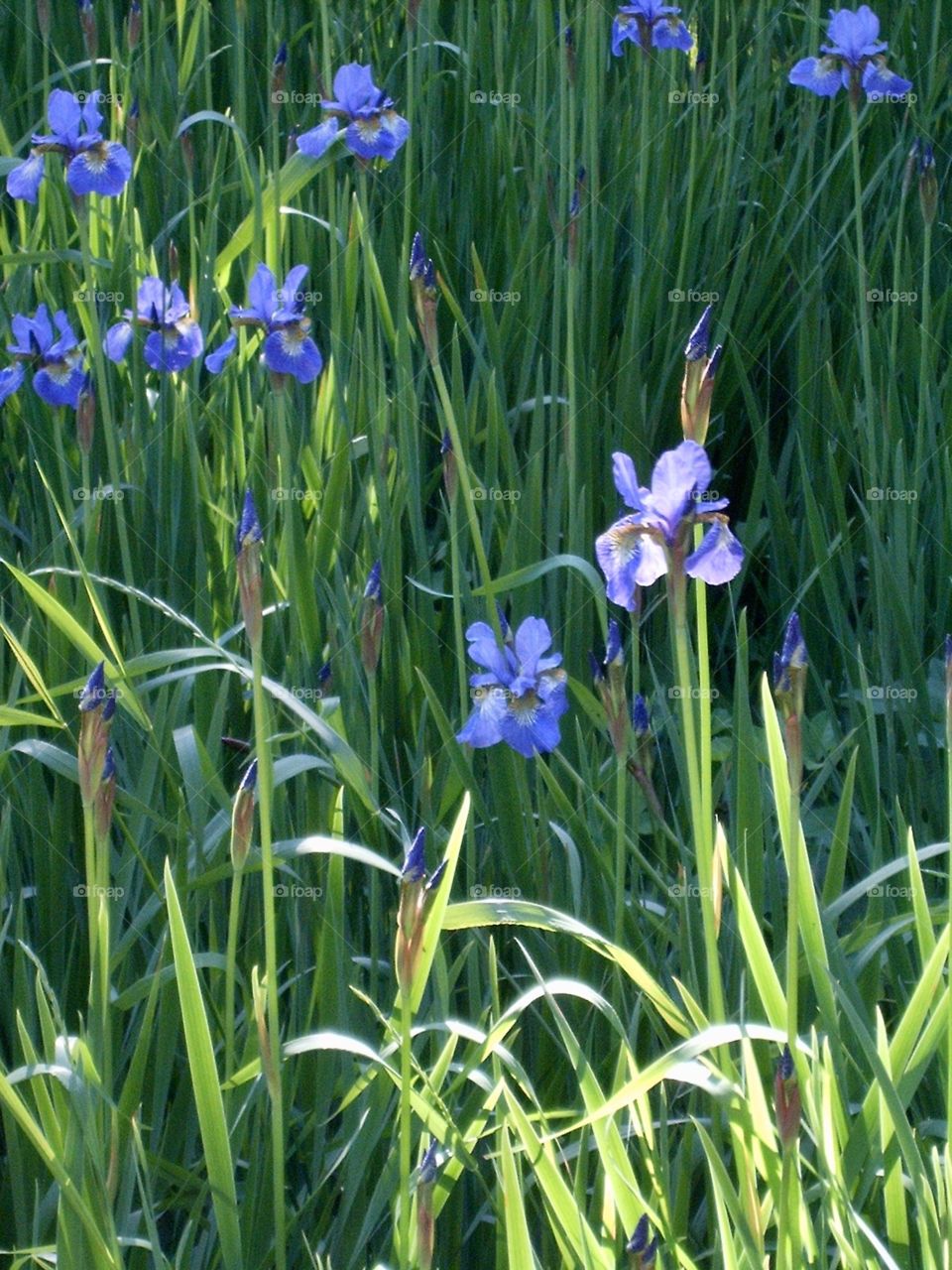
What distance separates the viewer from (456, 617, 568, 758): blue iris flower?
1347 mm

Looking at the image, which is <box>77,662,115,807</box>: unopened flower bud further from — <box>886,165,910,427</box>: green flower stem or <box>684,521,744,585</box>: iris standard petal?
<box>886,165,910,427</box>: green flower stem

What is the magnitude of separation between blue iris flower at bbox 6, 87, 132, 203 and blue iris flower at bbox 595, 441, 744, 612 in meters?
1.07

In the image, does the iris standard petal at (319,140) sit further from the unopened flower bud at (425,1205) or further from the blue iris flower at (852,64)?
the unopened flower bud at (425,1205)

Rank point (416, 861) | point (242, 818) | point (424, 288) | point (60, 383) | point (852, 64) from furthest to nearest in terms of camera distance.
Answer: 1. point (852, 64)
2. point (60, 383)
3. point (424, 288)
4. point (242, 818)
5. point (416, 861)

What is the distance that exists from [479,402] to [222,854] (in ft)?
3.47

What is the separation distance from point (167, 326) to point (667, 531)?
1163mm

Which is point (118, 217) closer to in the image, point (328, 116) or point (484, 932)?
point (328, 116)

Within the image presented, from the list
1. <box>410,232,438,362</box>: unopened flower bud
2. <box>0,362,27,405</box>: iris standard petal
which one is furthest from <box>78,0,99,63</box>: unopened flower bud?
<box>410,232,438,362</box>: unopened flower bud

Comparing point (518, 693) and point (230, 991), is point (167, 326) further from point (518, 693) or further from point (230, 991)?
point (230, 991)

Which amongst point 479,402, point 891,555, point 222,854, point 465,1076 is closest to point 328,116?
point 479,402

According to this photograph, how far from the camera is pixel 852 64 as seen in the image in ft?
7.08

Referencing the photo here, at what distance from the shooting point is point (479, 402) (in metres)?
2.21

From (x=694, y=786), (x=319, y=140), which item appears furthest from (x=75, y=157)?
(x=694, y=786)

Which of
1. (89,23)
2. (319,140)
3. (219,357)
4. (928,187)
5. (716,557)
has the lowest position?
(716,557)
